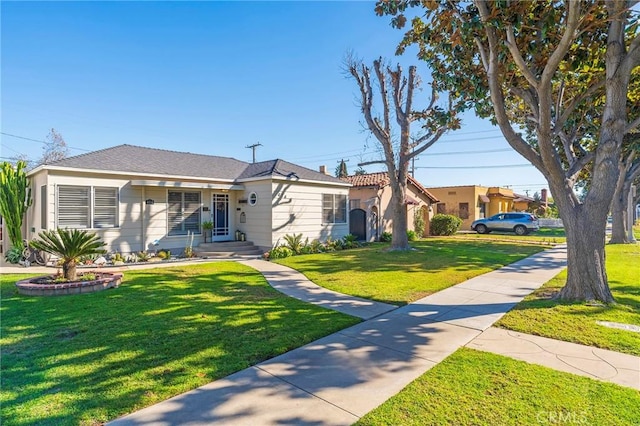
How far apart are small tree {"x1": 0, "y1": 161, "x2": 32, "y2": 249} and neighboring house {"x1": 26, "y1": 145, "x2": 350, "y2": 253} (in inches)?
14.1

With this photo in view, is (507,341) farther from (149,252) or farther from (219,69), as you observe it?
(219,69)

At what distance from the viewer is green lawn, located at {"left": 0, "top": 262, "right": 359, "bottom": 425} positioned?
10.2 ft

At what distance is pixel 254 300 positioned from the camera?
6.76 m

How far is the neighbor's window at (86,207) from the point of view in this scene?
10786 mm

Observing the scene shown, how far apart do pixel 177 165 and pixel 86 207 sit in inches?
161

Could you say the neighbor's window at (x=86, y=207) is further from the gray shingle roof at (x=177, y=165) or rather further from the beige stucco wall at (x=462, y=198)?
the beige stucco wall at (x=462, y=198)

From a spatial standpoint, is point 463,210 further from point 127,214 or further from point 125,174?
point 125,174

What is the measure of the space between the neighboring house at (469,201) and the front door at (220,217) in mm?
21130

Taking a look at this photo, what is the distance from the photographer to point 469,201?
29.2 metres

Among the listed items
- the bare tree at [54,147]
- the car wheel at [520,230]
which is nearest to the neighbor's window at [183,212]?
the car wheel at [520,230]

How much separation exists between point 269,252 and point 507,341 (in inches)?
398

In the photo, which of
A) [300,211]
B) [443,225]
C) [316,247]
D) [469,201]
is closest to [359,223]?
[316,247]

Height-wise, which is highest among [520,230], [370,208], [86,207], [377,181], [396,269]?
[377,181]

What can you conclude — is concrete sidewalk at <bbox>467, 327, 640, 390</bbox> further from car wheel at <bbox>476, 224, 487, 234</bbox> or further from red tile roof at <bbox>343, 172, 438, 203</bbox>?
car wheel at <bbox>476, 224, 487, 234</bbox>
